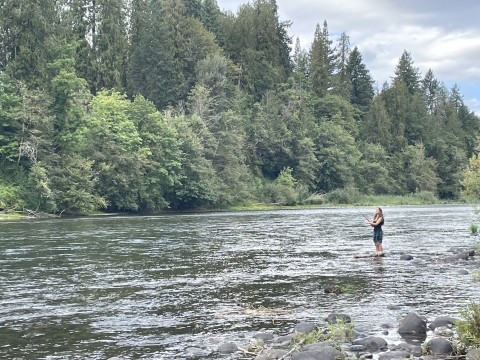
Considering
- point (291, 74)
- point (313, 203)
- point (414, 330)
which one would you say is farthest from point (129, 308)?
point (291, 74)

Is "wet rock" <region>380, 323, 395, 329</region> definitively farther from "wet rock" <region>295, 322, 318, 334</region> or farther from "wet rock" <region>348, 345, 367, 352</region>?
"wet rock" <region>348, 345, 367, 352</region>

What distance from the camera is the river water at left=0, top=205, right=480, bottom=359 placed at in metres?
11.3

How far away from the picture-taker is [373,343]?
1043 centimetres

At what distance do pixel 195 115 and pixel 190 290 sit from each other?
65860 millimetres

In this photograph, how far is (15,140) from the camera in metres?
59.2

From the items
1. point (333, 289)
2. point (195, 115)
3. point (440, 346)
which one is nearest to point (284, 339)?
point (440, 346)

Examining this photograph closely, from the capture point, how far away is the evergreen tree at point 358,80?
14675 centimetres

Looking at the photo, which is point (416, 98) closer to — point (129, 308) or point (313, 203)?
point (313, 203)

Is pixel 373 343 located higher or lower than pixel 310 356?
lower

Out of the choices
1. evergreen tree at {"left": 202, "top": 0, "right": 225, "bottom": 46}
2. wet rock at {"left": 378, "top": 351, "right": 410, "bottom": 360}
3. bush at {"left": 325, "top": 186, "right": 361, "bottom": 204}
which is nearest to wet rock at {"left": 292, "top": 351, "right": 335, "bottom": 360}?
wet rock at {"left": 378, "top": 351, "right": 410, "bottom": 360}

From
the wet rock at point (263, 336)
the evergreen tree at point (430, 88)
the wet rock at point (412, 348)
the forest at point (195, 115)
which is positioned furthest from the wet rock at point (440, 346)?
the evergreen tree at point (430, 88)

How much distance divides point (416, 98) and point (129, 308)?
459 ft

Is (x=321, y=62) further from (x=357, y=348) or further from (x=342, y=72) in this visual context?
(x=357, y=348)

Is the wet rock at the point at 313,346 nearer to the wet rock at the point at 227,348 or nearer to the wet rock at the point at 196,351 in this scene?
the wet rock at the point at 227,348
